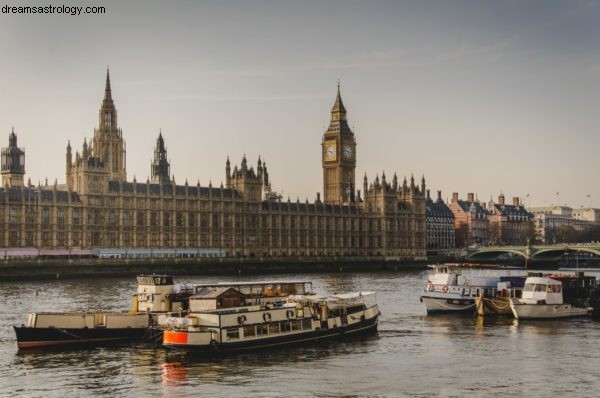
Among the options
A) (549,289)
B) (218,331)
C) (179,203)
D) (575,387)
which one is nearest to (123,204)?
(179,203)

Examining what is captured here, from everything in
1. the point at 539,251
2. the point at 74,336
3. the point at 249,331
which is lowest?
the point at 74,336

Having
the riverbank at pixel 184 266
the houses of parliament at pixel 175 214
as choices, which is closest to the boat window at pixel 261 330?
the riverbank at pixel 184 266

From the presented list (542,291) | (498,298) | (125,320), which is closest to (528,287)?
(542,291)

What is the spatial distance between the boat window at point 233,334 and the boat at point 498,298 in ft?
82.1

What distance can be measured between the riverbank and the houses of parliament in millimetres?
9262

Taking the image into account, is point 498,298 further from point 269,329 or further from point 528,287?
point 269,329

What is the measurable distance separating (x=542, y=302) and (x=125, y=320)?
29.9 m

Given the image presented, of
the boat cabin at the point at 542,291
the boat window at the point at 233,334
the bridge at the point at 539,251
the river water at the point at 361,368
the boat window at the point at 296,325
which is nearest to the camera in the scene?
the river water at the point at 361,368

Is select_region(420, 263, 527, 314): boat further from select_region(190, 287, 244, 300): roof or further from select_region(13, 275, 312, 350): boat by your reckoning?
select_region(190, 287, 244, 300): roof

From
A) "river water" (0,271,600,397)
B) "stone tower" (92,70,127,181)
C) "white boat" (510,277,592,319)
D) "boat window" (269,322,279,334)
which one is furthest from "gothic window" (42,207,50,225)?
"boat window" (269,322,279,334)

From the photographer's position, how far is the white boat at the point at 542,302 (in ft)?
217

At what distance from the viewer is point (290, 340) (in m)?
51.8

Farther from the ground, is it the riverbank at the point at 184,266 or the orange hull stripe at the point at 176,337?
the riverbank at the point at 184,266

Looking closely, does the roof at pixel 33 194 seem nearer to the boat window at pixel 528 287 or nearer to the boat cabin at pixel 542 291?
the boat window at pixel 528 287
